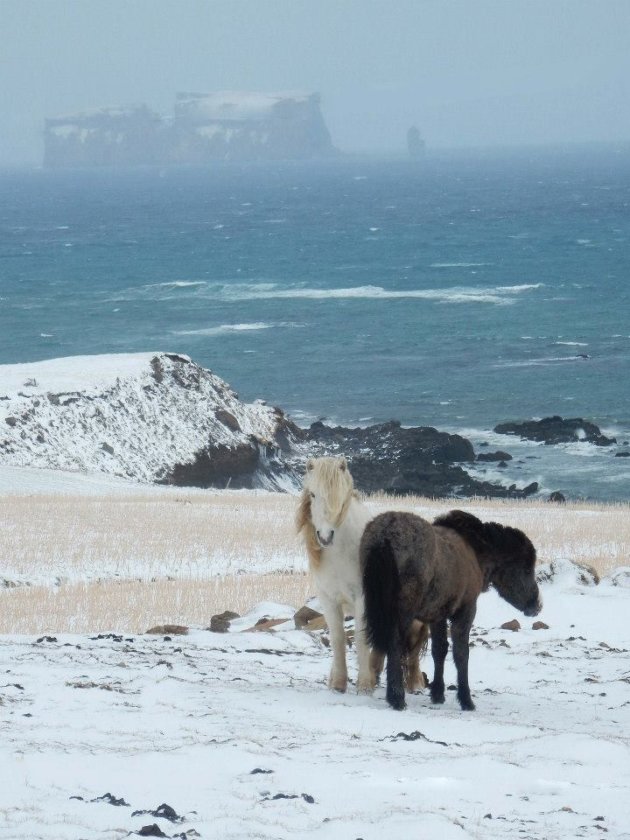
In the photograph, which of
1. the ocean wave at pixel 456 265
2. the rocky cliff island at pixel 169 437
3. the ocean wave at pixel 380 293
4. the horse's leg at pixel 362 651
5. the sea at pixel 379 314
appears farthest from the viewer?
the ocean wave at pixel 456 265

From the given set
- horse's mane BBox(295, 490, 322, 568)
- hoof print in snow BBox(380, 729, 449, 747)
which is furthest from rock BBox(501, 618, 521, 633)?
hoof print in snow BBox(380, 729, 449, 747)

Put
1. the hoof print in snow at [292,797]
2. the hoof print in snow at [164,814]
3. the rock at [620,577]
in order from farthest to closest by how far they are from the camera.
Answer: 1. the rock at [620,577]
2. the hoof print in snow at [292,797]
3. the hoof print in snow at [164,814]

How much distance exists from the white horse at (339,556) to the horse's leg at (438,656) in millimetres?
101

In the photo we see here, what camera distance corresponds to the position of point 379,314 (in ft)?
267

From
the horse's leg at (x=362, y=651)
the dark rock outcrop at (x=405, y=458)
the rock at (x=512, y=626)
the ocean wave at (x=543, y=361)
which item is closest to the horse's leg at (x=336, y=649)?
the horse's leg at (x=362, y=651)

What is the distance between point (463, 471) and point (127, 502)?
17302mm

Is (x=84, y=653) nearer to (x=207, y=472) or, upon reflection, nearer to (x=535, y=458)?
(x=207, y=472)

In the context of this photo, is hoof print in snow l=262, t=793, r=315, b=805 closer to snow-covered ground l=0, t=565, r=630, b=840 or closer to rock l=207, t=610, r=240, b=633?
snow-covered ground l=0, t=565, r=630, b=840

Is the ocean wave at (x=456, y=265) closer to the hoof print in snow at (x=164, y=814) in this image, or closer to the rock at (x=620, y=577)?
the rock at (x=620, y=577)

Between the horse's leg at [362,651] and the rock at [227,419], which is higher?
the horse's leg at [362,651]

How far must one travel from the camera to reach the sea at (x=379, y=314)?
175ft

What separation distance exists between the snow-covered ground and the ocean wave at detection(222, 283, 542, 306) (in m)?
75.1

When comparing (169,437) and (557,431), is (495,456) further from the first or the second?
(169,437)

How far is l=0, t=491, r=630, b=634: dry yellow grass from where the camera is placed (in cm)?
1465
